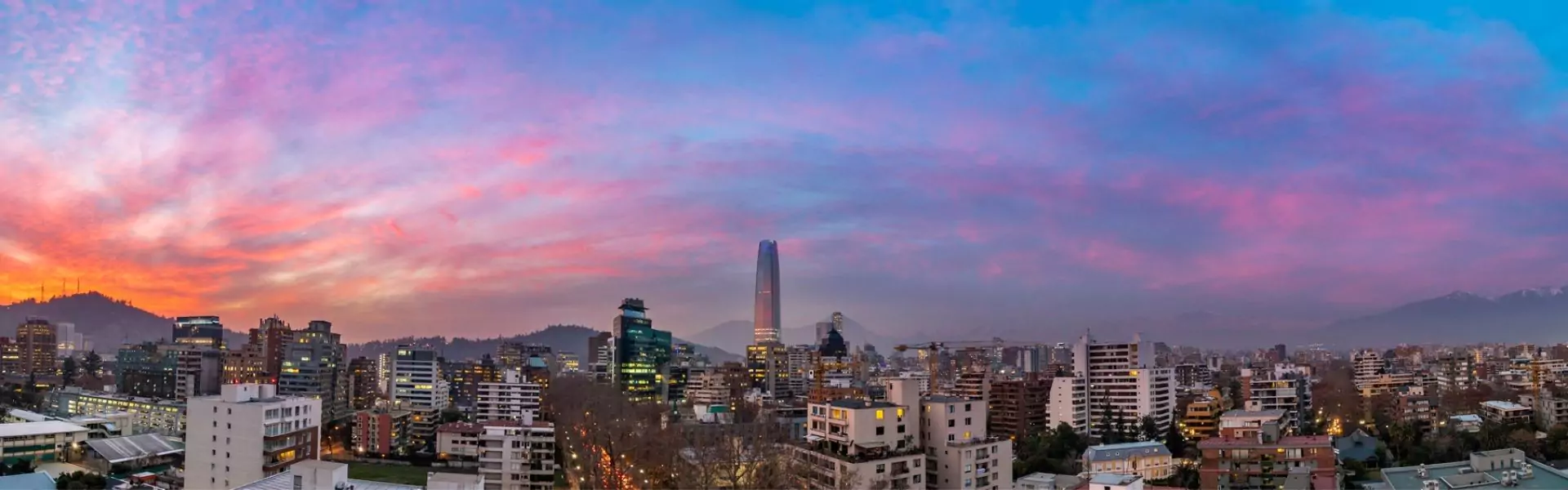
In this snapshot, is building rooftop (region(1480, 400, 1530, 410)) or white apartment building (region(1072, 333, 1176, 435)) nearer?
building rooftop (region(1480, 400, 1530, 410))

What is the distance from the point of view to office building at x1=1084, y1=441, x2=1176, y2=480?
22516 millimetres

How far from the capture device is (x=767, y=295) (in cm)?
12788

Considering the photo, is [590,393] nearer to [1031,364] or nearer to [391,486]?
[391,486]

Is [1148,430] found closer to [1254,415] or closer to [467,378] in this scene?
[1254,415]

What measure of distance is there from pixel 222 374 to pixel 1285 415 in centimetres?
4456

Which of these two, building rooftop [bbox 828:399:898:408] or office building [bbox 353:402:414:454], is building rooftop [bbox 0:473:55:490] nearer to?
office building [bbox 353:402:414:454]

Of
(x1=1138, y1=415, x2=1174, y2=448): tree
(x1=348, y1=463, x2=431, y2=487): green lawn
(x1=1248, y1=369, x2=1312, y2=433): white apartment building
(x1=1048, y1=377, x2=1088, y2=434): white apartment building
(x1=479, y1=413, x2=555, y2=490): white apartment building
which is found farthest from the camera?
(x1=1048, y1=377, x2=1088, y2=434): white apartment building

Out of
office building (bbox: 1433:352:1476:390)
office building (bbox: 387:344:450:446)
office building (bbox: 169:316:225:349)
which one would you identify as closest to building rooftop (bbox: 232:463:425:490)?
office building (bbox: 387:344:450:446)

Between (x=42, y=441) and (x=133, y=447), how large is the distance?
2.00 metres

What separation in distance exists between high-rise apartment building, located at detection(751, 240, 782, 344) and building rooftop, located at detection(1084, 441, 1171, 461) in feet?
335

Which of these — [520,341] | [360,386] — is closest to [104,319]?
[520,341]

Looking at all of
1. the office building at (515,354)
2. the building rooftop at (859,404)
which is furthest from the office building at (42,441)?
the office building at (515,354)

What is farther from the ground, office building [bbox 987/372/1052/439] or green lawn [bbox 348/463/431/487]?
office building [bbox 987/372/1052/439]

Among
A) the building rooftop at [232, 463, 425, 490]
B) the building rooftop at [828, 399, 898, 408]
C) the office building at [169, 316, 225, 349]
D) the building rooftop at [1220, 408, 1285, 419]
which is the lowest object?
the building rooftop at [1220, 408, 1285, 419]
